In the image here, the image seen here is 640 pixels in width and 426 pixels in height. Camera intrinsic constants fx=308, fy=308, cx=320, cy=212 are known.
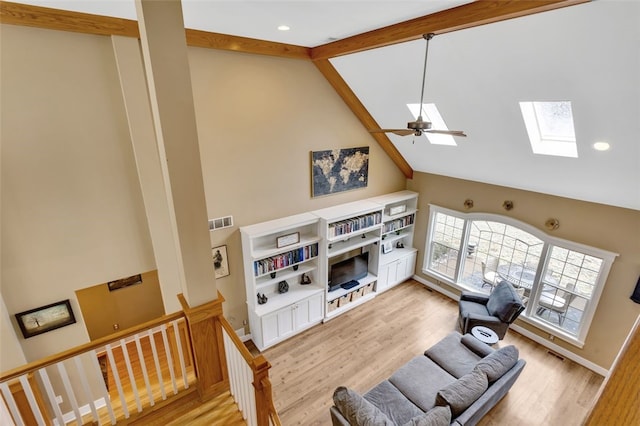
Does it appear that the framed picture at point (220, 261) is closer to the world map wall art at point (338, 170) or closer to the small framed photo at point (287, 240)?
the small framed photo at point (287, 240)

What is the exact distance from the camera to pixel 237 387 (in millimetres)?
2805

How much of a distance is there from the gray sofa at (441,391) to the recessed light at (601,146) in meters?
2.54

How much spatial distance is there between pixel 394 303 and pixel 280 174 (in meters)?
3.58

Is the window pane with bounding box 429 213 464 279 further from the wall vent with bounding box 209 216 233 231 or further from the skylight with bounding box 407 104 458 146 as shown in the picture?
the wall vent with bounding box 209 216 233 231

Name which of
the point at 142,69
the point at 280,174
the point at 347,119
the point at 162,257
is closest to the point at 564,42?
the point at 347,119

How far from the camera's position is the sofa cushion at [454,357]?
4117 millimetres

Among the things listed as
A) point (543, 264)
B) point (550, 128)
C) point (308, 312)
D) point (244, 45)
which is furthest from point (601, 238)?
point (244, 45)

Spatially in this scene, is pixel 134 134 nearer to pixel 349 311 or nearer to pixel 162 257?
pixel 162 257

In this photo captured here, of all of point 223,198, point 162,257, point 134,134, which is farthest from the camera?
point 223,198

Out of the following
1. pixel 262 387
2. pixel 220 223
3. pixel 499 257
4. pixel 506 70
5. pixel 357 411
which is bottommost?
pixel 357 411

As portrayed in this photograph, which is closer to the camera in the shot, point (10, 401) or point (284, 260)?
point (10, 401)

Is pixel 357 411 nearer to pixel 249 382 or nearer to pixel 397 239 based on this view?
pixel 249 382

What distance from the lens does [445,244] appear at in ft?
21.8

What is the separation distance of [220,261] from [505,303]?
181 inches
